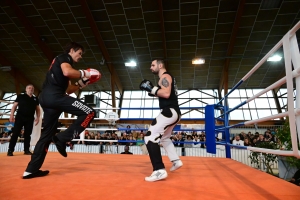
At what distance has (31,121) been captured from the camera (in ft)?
12.1

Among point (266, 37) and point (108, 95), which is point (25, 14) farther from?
point (266, 37)

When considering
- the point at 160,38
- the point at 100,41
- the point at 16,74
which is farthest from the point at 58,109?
the point at 16,74

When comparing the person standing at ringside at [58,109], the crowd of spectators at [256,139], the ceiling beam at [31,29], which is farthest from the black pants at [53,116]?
the ceiling beam at [31,29]

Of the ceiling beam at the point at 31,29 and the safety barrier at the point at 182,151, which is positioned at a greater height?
the ceiling beam at the point at 31,29

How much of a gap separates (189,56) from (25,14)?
27.5ft

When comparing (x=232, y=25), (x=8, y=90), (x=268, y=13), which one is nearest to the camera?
(x=268, y=13)

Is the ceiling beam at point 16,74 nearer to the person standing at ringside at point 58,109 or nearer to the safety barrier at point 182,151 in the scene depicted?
the safety barrier at point 182,151

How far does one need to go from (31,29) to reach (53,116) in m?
9.95

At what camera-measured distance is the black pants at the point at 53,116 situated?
1842mm

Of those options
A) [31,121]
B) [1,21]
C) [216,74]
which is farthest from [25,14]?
[216,74]

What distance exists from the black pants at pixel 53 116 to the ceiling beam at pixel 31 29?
9.60 m

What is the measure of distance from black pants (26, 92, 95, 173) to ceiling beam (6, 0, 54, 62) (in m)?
9.60

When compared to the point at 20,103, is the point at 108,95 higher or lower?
higher

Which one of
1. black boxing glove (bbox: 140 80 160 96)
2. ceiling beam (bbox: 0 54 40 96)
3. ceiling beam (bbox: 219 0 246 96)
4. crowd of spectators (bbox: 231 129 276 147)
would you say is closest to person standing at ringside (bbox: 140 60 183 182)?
black boxing glove (bbox: 140 80 160 96)
